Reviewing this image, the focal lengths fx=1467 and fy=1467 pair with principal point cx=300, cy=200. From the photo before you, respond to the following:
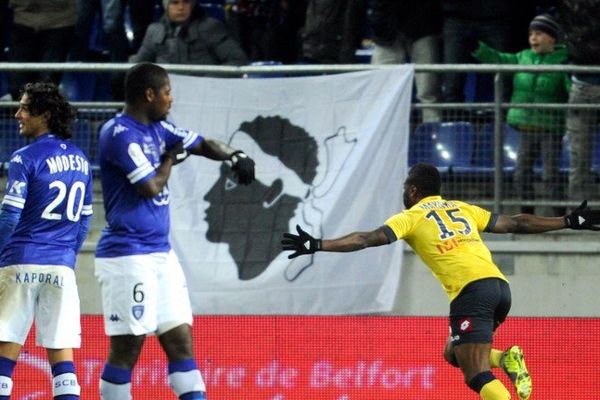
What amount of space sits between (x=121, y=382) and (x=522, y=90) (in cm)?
482

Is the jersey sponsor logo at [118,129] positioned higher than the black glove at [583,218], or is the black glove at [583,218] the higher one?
the jersey sponsor logo at [118,129]

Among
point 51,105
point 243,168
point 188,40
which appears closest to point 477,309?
point 243,168

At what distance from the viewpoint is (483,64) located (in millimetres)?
11312

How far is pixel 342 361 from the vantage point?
10086 millimetres

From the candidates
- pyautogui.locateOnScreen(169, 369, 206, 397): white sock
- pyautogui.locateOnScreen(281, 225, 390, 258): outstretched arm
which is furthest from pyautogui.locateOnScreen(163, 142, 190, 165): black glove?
pyautogui.locateOnScreen(169, 369, 206, 397): white sock

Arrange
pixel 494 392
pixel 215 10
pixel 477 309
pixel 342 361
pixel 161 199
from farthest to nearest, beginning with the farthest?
pixel 215 10, pixel 342 361, pixel 477 309, pixel 494 392, pixel 161 199

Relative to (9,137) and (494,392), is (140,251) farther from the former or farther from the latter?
(9,137)

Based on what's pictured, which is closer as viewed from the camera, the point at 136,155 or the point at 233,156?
the point at 136,155

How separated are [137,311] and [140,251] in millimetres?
330

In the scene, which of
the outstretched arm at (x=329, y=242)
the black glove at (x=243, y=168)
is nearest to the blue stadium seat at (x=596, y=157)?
the outstretched arm at (x=329, y=242)

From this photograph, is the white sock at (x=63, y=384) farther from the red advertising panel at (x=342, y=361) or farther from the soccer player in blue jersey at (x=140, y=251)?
the red advertising panel at (x=342, y=361)

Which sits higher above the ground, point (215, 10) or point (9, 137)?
point (215, 10)

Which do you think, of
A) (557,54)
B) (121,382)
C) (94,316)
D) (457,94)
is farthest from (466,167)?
(121,382)

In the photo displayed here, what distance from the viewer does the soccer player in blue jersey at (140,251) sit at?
782 centimetres
